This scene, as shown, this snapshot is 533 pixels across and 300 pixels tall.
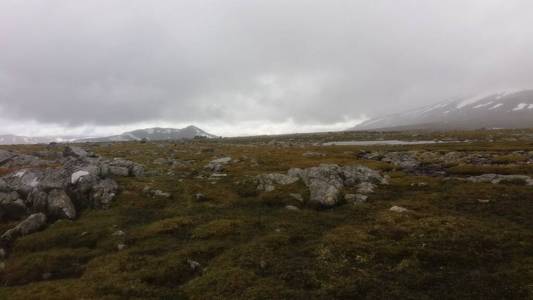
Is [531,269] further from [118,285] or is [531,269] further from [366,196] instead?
[118,285]

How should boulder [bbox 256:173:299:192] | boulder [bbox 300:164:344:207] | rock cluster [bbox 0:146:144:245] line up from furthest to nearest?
boulder [bbox 256:173:299:192], boulder [bbox 300:164:344:207], rock cluster [bbox 0:146:144:245]

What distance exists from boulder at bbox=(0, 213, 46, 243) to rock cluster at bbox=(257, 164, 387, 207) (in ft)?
69.2

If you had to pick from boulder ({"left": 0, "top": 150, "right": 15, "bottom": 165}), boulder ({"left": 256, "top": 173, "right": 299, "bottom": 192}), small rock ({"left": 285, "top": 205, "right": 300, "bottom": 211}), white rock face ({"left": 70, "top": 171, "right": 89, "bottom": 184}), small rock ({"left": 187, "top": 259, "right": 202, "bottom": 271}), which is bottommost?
small rock ({"left": 187, "top": 259, "right": 202, "bottom": 271})

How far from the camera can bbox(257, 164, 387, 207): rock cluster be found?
3488cm

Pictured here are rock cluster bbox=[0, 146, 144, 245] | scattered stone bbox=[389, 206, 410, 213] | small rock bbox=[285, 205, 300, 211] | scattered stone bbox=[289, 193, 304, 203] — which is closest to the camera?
scattered stone bbox=[389, 206, 410, 213]

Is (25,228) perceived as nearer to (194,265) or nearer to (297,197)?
(194,265)

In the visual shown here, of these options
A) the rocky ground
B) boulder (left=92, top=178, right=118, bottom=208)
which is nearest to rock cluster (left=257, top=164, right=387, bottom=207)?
the rocky ground

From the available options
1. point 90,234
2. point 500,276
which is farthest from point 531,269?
point 90,234

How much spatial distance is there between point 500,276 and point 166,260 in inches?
757

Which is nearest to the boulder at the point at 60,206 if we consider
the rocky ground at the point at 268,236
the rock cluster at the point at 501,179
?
the rocky ground at the point at 268,236

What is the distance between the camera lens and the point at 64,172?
40.7m

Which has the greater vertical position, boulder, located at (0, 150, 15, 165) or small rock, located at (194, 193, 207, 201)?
boulder, located at (0, 150, 15, 165)

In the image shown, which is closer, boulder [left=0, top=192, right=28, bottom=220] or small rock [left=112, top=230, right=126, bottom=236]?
small rock [left=112, top=230, right=126, bottom=236]

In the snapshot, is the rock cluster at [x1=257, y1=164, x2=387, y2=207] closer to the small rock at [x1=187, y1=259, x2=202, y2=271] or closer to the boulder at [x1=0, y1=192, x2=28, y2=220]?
the small rock at [x1=187, y1=259, x2=202, y2=271]
